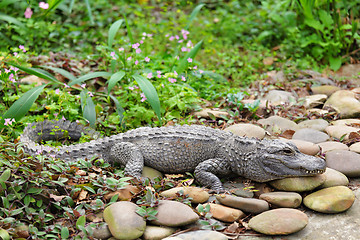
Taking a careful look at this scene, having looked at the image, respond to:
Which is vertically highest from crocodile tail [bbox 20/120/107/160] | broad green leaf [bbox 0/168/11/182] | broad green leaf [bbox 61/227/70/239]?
broad green leaf [bbox 0/168/11/182]

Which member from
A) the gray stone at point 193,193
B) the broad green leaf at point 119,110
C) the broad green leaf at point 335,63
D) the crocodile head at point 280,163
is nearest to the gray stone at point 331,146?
the crocodile head at point 280,163

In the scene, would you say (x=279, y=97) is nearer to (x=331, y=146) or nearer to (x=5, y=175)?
(x=331, y=146)

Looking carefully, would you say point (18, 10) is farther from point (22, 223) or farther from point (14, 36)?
point (22, 223)

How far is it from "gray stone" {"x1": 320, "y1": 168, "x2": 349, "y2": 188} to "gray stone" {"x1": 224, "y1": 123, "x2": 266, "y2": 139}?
3.51 ft

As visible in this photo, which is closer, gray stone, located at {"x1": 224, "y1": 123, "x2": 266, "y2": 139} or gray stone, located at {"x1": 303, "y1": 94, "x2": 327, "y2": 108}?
gray stone, located at {"x1": 224, "y1": 123, "x2": 266, "y2": 139}

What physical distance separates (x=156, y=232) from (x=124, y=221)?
0.29m

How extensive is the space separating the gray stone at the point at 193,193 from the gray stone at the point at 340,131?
2.03 metres

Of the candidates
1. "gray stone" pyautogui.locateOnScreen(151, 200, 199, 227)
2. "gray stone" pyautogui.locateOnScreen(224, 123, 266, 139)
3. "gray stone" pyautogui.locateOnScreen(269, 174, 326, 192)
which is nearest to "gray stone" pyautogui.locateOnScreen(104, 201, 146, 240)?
"gray stone" pyautogui.locateOnScreen(151, 200, 199, 227)

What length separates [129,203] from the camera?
341cm

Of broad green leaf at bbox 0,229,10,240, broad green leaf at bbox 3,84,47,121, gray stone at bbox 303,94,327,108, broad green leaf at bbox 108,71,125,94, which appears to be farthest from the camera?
gray stone at bbox 303,94,327,108

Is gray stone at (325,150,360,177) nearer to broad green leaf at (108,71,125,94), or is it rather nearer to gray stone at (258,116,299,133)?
gray stone at (258,116,299,133)

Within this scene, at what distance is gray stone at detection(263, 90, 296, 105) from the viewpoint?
599 centimetres

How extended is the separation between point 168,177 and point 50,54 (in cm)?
365

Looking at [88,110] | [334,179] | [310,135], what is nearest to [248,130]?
[310,135]
